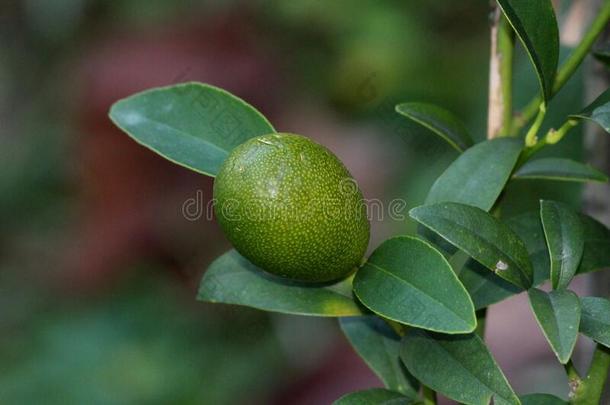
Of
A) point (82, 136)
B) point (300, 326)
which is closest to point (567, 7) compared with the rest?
point (300, 326)

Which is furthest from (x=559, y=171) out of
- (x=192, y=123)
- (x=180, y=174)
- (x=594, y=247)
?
(x=180, y=174)

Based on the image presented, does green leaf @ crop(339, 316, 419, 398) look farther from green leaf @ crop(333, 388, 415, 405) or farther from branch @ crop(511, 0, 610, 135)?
branch @ crop(511, 0, 610, 135)

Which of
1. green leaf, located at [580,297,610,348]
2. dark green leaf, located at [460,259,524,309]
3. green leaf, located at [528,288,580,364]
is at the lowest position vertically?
dark green leaf, located at [460,259,524,309]

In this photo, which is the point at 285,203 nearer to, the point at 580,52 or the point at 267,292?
the point at 267,292

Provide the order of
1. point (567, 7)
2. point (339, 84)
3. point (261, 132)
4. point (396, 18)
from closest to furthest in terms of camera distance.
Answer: point (261, 132)
point (567, 7)
point (396, 18)
point (339, 84)

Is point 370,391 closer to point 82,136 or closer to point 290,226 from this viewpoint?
point 290,226

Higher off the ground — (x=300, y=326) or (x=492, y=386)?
(x=492, y=386)

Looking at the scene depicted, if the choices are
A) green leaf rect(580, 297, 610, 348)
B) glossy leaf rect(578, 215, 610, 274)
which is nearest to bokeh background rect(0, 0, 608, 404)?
glossy leaf rect(578, 215, 610, 274)
